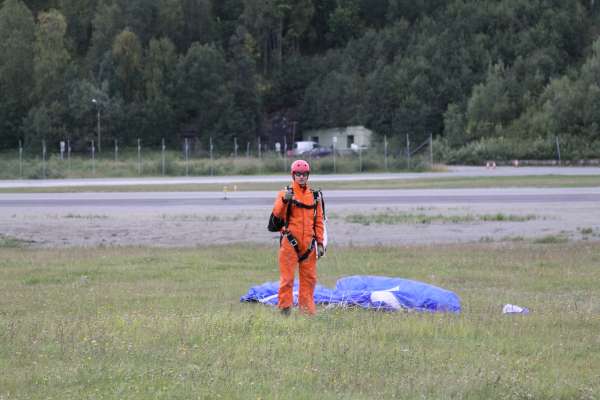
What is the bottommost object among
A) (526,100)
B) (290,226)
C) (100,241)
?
(100,241)

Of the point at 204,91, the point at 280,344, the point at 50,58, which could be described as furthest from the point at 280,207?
the point at 50,58

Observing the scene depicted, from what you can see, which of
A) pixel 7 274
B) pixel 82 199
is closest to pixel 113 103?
pixel 82 199

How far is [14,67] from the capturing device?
95.5 metres

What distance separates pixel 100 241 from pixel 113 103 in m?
69.2

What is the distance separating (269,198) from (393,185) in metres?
11.5

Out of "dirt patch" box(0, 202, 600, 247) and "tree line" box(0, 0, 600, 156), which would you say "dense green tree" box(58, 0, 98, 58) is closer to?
"tree line" box(0, 0, 600, 156)

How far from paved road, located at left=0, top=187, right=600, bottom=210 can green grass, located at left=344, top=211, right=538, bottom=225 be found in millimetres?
5510

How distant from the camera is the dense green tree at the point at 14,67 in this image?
92188mm

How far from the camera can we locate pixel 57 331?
365 inches

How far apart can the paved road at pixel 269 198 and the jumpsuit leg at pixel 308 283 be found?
23.4 m

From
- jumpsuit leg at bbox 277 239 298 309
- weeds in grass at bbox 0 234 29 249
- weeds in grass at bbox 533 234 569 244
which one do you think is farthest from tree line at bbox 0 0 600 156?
jumpsuit leg at bbox 277 239 298 309

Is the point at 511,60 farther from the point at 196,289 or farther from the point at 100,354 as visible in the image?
the point at 100,354

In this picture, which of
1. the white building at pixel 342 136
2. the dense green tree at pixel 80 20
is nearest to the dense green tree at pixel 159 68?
the dense green tree at pixel 80 20

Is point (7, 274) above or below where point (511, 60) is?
below
